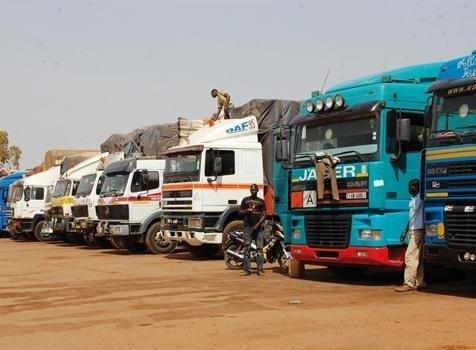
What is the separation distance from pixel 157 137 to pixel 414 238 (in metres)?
12.9

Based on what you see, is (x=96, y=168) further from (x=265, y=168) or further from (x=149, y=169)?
(x=265, y=168)

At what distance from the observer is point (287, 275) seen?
1307 cm

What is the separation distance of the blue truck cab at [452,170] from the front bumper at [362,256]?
0.83 metres

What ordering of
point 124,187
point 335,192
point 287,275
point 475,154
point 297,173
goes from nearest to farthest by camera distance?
1. point 475,154
2. point 335,192
3. point 297,173
4. point 287,275
5. point 124,187

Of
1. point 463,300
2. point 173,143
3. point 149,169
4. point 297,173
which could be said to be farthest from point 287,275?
point 173,143

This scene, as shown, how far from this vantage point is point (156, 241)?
19.0 meters

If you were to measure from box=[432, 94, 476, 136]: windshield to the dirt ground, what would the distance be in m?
2.41

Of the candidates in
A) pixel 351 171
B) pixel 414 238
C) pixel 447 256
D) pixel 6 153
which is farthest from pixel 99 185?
pixel 6 153

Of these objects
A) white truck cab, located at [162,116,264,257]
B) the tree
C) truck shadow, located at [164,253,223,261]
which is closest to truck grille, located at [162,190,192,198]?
white truck cab, located at [162,116,264,257]

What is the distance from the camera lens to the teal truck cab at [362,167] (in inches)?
418

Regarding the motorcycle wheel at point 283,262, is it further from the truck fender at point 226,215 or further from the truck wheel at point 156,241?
the truck wheel at point 156,241

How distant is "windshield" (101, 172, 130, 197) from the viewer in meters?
19.3

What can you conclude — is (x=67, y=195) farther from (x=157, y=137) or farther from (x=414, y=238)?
(x=414, y=238)

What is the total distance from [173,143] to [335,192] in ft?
34.3
